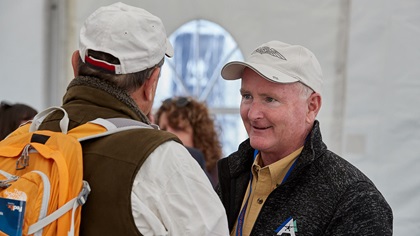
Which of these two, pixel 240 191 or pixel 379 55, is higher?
pixel 379 55

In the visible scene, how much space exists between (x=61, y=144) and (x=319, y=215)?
737 millimetres

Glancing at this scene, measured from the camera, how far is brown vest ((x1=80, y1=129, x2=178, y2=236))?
1480 millimetres

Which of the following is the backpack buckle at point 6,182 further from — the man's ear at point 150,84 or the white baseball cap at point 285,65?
the white baseball cap at point 285,65

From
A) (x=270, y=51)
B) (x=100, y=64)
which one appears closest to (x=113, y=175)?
(x=100, y=64)

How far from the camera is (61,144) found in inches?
59.7

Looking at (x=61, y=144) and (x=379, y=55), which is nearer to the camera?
(x=61, y=144)

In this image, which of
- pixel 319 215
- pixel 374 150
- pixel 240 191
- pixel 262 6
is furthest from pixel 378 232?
pixel 262 6

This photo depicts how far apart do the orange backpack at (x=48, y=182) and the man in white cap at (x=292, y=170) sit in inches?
19.4

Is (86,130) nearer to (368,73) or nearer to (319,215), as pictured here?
(319,215)

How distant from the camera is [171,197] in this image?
1508mm

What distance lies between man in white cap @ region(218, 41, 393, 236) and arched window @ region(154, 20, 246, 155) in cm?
177

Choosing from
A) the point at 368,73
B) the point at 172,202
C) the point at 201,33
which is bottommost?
the point at 172,202

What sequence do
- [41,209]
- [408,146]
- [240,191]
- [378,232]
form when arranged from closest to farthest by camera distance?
[41,209] < [378,232] < [240,191] < [408,146]

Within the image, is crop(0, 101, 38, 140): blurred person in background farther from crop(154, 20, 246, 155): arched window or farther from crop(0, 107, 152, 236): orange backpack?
crop(0, 107, 152, 236): orange backpack
